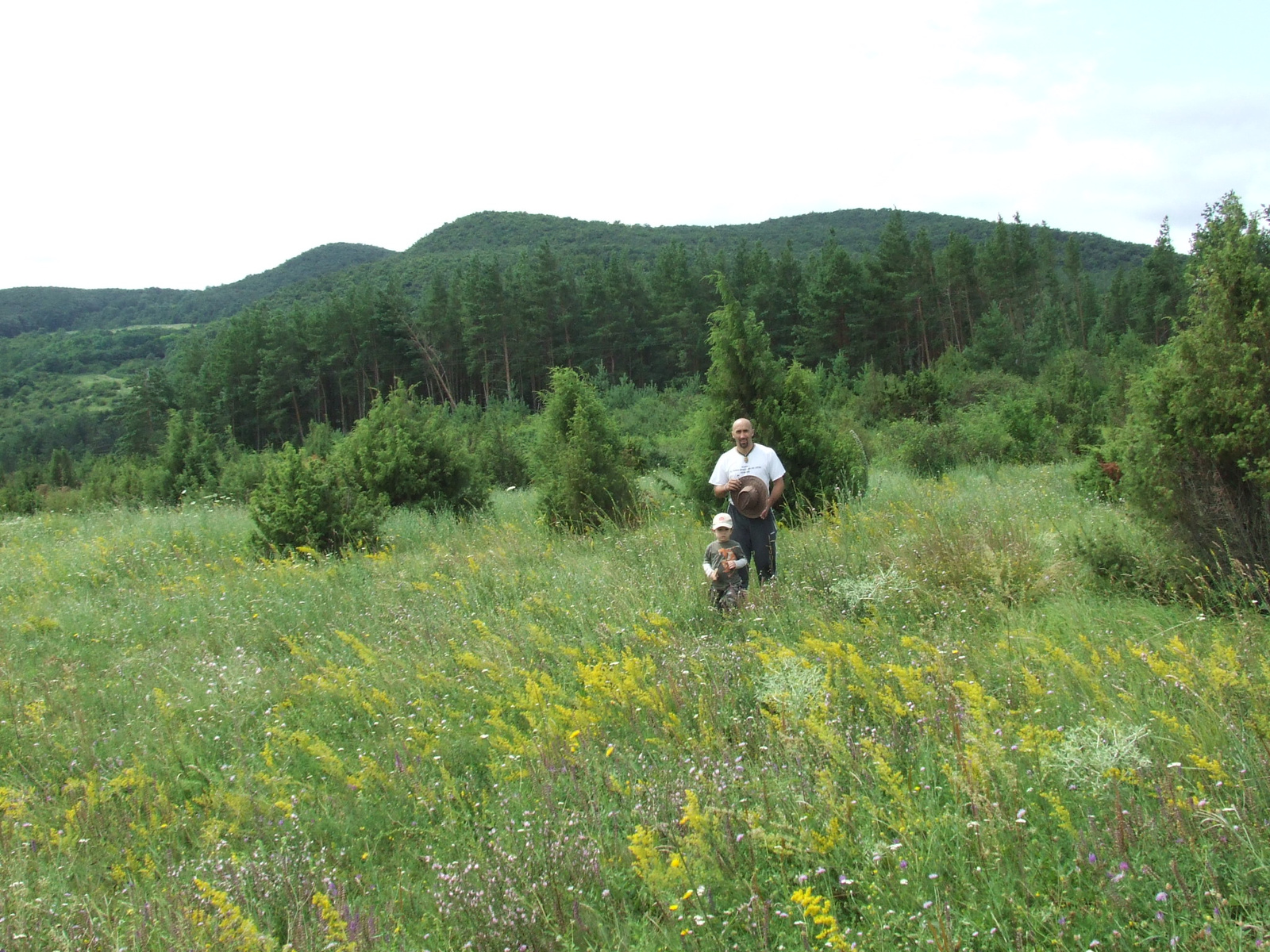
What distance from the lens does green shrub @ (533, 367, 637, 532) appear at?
446 inches

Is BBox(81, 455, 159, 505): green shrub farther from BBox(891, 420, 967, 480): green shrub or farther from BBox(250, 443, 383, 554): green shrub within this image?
BBox(891, 420, 967, 480): green shrub

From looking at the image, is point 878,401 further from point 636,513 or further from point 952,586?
A: point 952,586

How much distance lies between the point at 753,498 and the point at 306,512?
7.03 m

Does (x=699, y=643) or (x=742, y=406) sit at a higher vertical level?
(x=742, y=406)

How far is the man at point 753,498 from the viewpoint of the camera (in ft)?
22.0

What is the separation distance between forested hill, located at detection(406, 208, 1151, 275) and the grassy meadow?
98.2 metres

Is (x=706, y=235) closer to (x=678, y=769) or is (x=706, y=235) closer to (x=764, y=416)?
(x=764, y=416)

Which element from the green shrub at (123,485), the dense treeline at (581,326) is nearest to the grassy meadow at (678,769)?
the green shrub at (123,485)

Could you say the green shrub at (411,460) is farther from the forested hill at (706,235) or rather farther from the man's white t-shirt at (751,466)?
the forested hill at (706,235)

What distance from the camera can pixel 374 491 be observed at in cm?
1395

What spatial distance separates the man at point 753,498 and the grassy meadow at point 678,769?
0.41 metres

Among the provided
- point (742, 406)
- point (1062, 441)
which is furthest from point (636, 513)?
point (1062, 441)

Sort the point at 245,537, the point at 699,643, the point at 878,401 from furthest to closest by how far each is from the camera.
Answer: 1. the point at 878,401
2. the point at 245,537
3. the point at 699,643

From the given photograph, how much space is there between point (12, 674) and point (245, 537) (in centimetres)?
570
